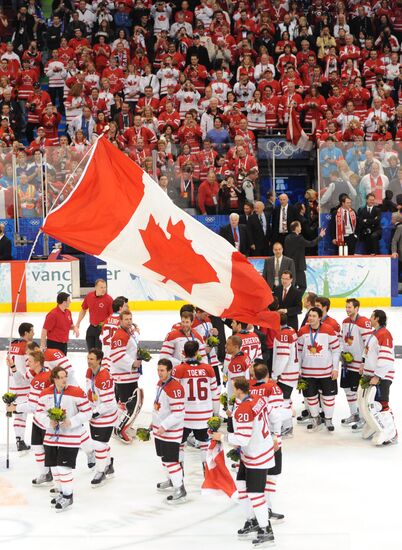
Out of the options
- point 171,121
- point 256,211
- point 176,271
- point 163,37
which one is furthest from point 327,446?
point 163,37

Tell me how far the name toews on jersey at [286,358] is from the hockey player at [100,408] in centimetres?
240

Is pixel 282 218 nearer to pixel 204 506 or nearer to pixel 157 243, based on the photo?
pixel 157 243

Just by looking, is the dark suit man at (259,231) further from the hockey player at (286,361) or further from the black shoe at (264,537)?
the black shoe at (264,537)

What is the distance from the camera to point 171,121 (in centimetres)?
2423

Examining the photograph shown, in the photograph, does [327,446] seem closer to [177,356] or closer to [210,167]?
[177,356]

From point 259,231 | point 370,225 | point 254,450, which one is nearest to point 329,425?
point 254,450

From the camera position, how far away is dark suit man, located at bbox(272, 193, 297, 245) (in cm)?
2133

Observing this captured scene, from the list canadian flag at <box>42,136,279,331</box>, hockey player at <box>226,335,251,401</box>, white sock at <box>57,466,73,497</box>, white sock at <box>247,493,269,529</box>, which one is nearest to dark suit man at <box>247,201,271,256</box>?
hockey player at <box>226,335,251,401</box>

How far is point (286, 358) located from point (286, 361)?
0.04 m

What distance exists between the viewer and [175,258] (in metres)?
11.6

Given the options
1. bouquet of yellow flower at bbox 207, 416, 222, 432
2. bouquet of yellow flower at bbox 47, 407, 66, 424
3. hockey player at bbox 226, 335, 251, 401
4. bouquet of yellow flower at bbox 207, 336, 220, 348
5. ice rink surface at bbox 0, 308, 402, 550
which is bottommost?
ice rink surface at bbox 0, 308, 402, 550

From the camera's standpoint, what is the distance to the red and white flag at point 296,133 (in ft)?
77.2

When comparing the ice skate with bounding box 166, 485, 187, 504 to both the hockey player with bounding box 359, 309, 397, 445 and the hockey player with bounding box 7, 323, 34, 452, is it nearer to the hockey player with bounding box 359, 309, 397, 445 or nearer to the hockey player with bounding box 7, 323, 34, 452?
the hockey player with bounding box 7, 323, 34, 452

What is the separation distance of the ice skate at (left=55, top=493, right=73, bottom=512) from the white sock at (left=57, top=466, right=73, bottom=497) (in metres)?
0.03
